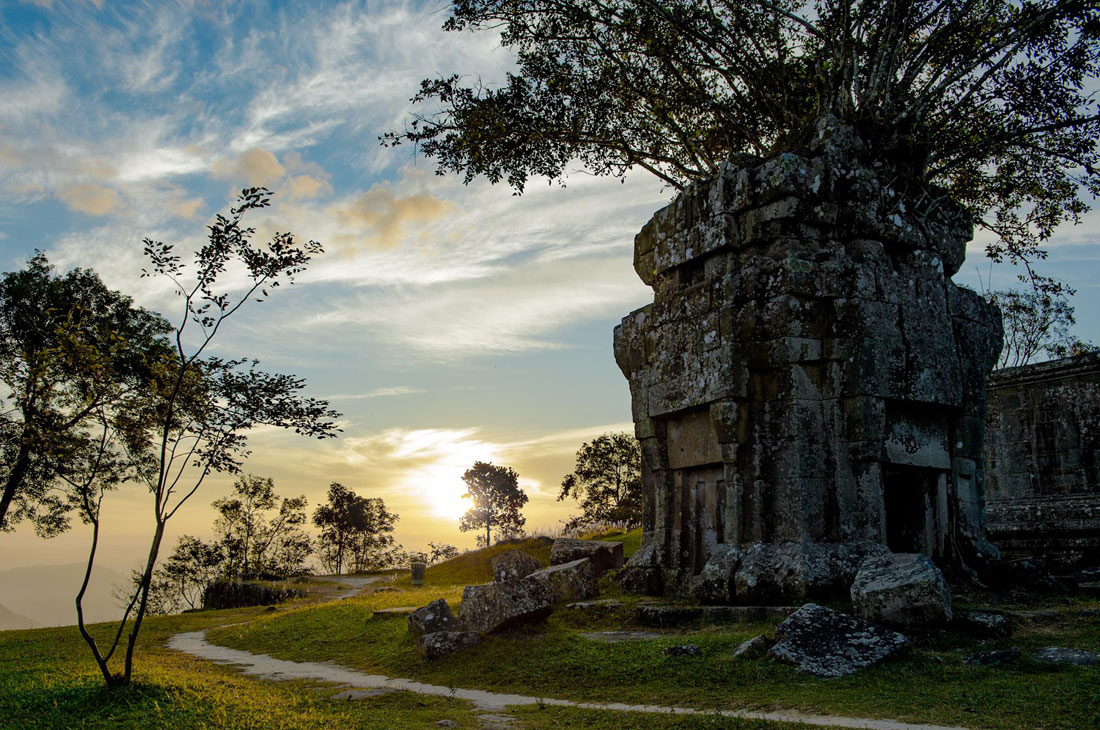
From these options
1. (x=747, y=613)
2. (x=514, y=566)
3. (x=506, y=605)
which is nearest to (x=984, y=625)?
(x=747, y=613)

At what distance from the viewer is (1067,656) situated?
828 cm

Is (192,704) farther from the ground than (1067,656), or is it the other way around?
(1067,656)

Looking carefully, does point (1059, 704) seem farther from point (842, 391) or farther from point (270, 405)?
point (270, 405)

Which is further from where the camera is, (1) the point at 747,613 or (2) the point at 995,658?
(1) the point at 747,613

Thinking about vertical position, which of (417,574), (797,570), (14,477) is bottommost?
(417,574)

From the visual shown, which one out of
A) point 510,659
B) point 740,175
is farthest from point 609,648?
point 740,175

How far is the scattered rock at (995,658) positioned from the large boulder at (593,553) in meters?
10.6

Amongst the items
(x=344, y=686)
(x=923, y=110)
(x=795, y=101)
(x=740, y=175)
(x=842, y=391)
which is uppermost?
(x=795, y=101)

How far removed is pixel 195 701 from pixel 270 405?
3.68 meters

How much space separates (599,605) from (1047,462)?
43.1ft

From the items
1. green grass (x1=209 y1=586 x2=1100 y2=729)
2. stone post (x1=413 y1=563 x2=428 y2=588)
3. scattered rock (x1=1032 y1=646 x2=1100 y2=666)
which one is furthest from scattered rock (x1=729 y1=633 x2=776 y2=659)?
stone post (x1=413 y1=563 x2=428 y2=588)

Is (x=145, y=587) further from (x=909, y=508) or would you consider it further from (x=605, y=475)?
(x=605, y=475)

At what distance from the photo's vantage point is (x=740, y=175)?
45.1 feet

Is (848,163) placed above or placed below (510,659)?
above
